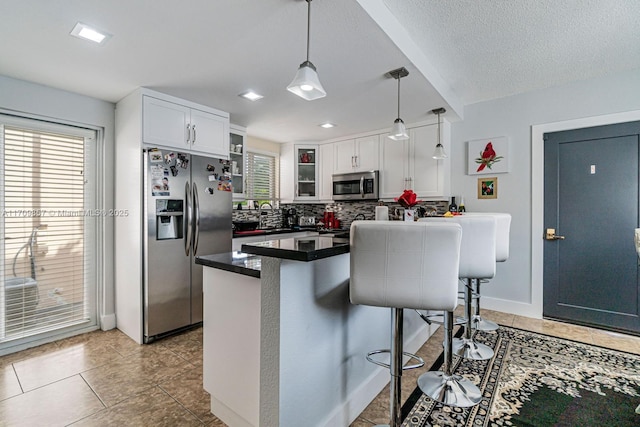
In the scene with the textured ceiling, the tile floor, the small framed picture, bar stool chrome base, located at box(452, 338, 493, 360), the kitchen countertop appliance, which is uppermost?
the textured ceiling

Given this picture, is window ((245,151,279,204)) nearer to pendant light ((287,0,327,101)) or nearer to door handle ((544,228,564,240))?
pendant light ((287,0,327,101))

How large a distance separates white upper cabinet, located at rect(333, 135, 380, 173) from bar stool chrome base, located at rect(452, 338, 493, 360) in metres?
2.47

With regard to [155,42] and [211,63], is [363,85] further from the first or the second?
[155,42]

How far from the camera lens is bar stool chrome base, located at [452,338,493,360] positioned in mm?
2385

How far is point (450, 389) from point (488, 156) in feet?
8.94

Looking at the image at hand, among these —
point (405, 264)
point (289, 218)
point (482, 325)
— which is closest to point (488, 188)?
point (482, 325)

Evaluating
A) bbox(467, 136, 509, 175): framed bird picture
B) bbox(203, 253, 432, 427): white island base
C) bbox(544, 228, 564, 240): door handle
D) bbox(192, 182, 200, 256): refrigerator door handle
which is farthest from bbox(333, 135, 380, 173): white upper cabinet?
bbox(203, 253, 432, 427): white island base

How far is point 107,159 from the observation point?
3148 millimetres

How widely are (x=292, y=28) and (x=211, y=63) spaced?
0.81 metres

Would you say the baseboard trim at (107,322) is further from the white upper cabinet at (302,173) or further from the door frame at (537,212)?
the door frame at (537,212)

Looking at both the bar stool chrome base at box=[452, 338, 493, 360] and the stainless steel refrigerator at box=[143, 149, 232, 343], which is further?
the stainless steel refrigerator at box=[143, 149, 232, 343]

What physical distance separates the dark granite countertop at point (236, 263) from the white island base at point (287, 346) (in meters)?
0.05

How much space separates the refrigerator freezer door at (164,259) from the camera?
2.76 metres

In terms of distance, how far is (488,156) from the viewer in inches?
141
